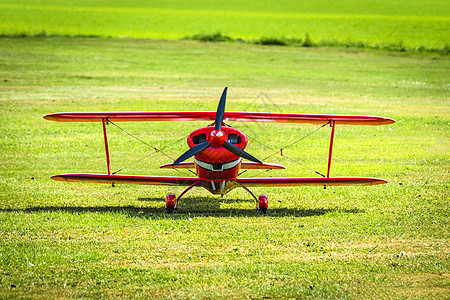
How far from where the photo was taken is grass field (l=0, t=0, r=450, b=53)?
60750 mm

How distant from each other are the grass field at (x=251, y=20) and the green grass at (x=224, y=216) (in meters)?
32.1

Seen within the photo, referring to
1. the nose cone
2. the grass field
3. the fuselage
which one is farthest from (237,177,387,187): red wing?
the grass field

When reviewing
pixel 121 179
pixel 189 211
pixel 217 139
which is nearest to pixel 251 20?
pixel 121 179

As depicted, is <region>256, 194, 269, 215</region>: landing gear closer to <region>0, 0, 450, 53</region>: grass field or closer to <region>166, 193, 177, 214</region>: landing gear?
<region>166, 193, 177, 214</region>: landing gear

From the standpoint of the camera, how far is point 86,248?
32.1 feet

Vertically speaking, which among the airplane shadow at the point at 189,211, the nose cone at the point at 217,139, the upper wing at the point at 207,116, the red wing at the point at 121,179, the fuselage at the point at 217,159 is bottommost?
the airplane shadow at the point at 189,211

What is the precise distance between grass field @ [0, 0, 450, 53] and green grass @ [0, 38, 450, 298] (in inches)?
1264

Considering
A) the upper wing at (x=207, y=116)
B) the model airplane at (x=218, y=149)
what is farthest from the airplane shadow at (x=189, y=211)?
the upper wing at (x=207, y=116)

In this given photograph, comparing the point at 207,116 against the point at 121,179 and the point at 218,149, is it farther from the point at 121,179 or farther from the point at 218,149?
the point at 121,179

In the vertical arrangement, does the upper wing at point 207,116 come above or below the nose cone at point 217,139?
above

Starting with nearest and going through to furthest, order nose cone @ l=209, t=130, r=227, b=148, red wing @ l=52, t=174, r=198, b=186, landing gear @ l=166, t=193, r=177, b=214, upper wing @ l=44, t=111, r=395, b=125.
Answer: nose cone @ l=209, t=130, r=227, b=148, landing gear @ l=166, t=193, r=177, b=214, upper wing @ l=44, t=111, r=395, b=125, red wing @ l=52, t=174, r=198, b=186

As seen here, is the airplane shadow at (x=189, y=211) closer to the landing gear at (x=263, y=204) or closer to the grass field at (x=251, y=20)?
the landing gear at (x=263, y=204)

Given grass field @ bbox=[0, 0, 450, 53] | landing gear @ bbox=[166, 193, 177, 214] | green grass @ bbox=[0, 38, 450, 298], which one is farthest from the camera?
grass field @ bbox=[0, 0, 450, 53]

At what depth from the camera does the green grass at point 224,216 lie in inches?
336
